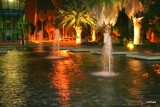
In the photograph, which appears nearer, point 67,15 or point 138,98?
point 138,98

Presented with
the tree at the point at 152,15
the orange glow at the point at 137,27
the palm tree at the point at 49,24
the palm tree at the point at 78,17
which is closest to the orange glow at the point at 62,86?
the tree at the point at 152,15

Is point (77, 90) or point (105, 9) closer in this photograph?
point (77, 90)

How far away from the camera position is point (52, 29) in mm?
100812

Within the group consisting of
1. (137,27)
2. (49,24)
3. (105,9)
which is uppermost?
(49,24)

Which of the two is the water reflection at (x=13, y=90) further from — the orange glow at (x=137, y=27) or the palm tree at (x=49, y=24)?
the palm tree at (x=49, y=24)

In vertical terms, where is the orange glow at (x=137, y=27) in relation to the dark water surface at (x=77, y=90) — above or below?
above

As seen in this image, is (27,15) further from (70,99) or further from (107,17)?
(70,99)

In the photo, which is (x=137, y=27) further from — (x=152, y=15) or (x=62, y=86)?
(x=62, y=86)

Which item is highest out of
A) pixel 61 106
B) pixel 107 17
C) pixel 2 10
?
pixel 2 10

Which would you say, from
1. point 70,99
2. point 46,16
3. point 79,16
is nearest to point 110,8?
point 79,16

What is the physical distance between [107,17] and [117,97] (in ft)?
86.0

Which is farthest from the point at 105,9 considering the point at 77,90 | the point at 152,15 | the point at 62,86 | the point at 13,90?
the point at 13,90

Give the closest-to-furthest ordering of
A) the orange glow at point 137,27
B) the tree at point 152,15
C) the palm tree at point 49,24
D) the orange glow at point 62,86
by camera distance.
→ the orange glow at point 62,86
the tree at point 152,15
the orange glow at point 137,27
the palm tree at point 49,24

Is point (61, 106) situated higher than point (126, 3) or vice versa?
point (126, 3)
